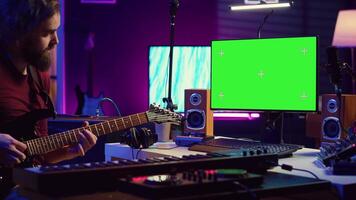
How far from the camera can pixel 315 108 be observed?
252 centimetres

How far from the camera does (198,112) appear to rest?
2.92 meters

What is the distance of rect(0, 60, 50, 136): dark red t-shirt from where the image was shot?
7.73ft

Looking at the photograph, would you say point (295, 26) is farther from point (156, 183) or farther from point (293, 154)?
point (156, 183)

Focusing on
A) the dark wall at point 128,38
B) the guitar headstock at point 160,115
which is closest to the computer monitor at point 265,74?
the guitar headstock at point 160,115

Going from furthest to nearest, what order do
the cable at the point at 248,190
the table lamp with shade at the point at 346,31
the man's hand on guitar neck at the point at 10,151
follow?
1. the table lamp with shade at the point at 346,31
2. the man's hand on guitar neck at the point at 10,151
3. the cable at the point at 248,190

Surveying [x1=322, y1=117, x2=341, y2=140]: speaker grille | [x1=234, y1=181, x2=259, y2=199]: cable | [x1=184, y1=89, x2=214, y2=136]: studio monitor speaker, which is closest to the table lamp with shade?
[x1=184, y1=89, x2=214, y2=136]: studio monitor speaker

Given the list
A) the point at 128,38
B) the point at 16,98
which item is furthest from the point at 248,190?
the point at 128,38

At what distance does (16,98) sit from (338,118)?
55.4 inches

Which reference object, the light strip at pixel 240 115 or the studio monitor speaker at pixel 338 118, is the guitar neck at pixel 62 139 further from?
the light strip at pixel 240 115

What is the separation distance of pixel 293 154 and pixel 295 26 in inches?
125

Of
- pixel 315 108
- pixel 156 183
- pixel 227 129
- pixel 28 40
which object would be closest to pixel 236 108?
pixel 315 108

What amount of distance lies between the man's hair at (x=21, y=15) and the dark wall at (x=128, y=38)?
258cm

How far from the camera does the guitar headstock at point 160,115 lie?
2670mm

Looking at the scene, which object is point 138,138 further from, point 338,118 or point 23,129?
point 338,118
